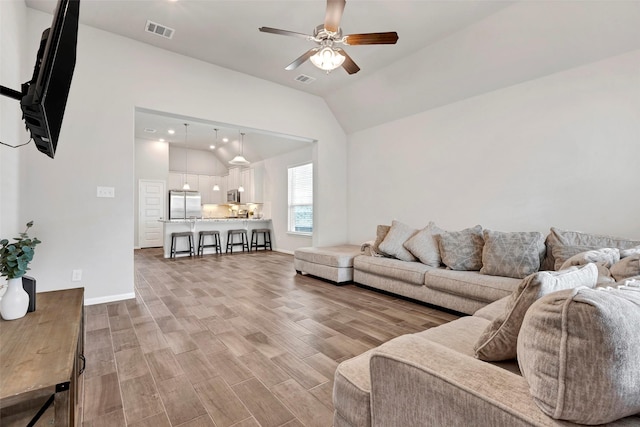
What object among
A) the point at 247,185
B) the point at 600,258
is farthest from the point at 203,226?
the point at 600,258

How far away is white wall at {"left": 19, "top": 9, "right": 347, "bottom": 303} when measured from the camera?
3330 mm

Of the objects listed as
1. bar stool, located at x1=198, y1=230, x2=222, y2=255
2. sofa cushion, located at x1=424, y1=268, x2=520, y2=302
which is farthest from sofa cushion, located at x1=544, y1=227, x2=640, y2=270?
bar stool, located at x1=198, y1=230, x2=222, y2=255

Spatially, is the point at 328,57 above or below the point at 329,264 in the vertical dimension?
above

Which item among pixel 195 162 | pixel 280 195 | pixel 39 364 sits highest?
pixel 195 162

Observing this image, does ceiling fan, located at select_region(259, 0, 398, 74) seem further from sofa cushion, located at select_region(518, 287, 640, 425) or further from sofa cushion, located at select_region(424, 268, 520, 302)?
sofa cushion, located at select_region(518, 287, 640, 425)

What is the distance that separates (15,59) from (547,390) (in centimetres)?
444

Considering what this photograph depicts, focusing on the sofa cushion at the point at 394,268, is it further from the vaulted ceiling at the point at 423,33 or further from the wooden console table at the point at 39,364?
the wooden console table at the point at 39,364

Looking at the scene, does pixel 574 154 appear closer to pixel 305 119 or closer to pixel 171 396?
pixel 305 119

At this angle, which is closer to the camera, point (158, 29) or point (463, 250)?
point (463, 250)

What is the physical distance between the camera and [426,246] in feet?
12.4

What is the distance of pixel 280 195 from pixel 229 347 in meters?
6.18

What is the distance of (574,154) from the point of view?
3463 millimetres

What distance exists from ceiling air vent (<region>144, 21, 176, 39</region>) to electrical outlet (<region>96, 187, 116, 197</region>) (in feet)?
6.77

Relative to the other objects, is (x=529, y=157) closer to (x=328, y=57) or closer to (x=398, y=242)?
(x=398, y=242)
